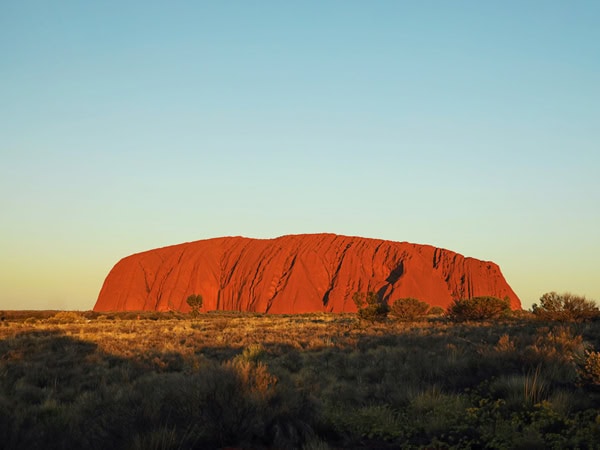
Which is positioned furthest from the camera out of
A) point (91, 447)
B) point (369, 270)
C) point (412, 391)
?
point (369, 270)

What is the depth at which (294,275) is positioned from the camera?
86.2 metres

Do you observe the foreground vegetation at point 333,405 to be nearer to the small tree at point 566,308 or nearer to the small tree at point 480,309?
the small tree at point 566,308

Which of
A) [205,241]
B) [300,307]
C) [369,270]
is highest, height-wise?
[205,241]

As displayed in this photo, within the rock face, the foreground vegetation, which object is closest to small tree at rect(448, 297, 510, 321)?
the foreground vegetation

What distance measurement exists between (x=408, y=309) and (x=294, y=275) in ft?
166

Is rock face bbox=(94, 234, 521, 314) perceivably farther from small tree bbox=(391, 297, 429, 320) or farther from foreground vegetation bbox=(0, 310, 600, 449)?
foreground vegetation bbox=(0, 310, 600, 449)

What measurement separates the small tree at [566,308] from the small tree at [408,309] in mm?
11229

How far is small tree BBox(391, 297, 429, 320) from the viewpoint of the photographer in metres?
35.9

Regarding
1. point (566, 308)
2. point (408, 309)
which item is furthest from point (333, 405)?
point (408, 309)

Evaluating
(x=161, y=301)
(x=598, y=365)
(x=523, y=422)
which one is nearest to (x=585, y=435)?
(x=523, y=422)

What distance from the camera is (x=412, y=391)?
32.1 feet

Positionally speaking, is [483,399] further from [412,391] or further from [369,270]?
[369,270]

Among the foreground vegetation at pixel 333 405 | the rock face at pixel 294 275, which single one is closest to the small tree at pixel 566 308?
the foreground vegetation at pixel 333 405

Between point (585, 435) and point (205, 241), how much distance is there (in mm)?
102616
